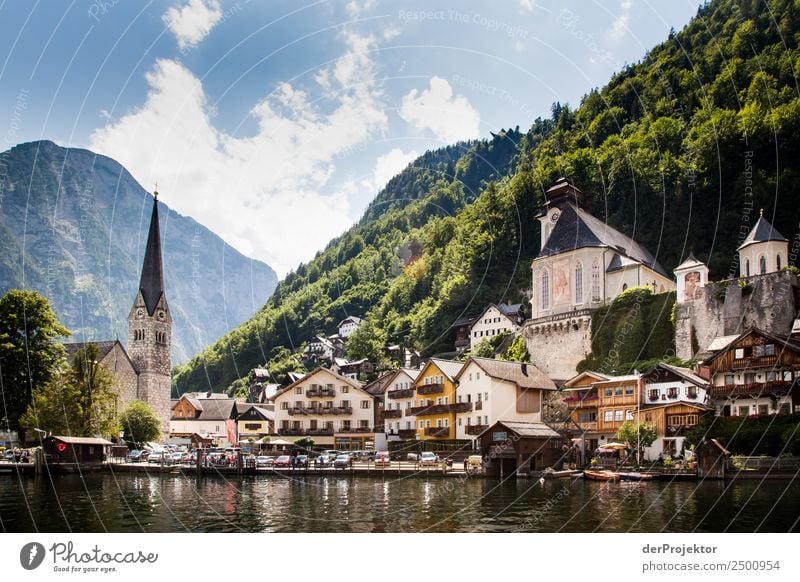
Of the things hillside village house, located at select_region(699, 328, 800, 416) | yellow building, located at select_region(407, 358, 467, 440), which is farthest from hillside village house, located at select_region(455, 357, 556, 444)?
hillside village house, located at select_region(699, 328, 800, 416)

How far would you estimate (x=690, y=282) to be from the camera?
53188mm

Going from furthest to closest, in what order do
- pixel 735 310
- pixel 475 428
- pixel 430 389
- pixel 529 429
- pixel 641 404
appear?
1. pixel 430 389
2. pixel 735 310
3. pixel 475 428
4. pixel 641 404
5. pixel 529 429

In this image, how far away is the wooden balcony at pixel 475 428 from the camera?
47025 millimetres

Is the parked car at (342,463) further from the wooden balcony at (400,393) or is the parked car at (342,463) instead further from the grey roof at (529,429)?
the wooden balcony at (400,393)

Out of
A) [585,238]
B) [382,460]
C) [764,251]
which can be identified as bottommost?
[382,460]

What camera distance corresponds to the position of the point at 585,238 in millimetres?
66438

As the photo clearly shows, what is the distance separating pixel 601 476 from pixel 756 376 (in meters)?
9.75

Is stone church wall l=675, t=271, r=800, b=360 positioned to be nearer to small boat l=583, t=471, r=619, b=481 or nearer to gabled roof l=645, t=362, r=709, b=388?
gabled roof l=645, t=362, r=709, b=388

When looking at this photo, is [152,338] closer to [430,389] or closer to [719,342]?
[430,389]

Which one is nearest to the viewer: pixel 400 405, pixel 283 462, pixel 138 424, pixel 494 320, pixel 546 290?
pixel 283 462

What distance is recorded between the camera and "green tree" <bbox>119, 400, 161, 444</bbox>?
60.0 metres

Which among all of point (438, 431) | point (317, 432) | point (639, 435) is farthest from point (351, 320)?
point (639, 435)

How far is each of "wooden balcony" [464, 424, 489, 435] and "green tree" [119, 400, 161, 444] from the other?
26.3 meters

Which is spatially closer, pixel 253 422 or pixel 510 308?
pixel 253 422
